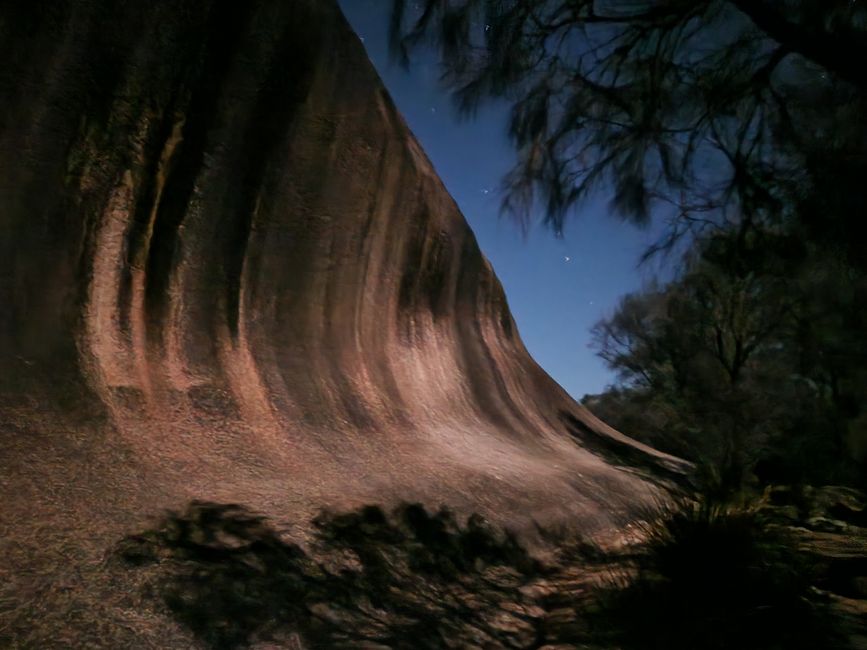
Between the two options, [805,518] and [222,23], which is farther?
[805,518]

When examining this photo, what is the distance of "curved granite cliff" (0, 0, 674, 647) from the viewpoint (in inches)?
169

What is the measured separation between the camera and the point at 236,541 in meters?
3.98

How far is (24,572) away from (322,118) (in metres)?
4.29

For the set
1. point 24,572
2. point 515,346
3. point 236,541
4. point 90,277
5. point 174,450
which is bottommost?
point 24,572

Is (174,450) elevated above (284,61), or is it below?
below

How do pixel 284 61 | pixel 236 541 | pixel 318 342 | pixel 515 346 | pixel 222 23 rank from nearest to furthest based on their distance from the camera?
pixel 236 541 → pixel 222 23 → pixel 284 61 → pixel 318 342 → pixel 515 346

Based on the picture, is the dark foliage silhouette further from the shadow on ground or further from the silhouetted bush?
the silhouetted bush

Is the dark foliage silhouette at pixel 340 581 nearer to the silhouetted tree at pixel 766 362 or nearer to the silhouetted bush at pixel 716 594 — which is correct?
the silhouetted bush at pixel 716 594

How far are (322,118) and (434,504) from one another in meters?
3.39

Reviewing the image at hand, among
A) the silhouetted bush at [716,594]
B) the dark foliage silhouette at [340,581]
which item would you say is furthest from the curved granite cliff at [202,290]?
the silhouetted bush at [716,594]

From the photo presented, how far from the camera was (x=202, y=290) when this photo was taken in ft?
18.2

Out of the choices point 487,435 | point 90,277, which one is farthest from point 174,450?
point 487,435

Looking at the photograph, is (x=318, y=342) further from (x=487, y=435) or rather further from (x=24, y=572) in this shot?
(x=24, y=572)

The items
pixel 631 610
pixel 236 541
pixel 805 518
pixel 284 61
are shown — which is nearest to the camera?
pixel 236 541
